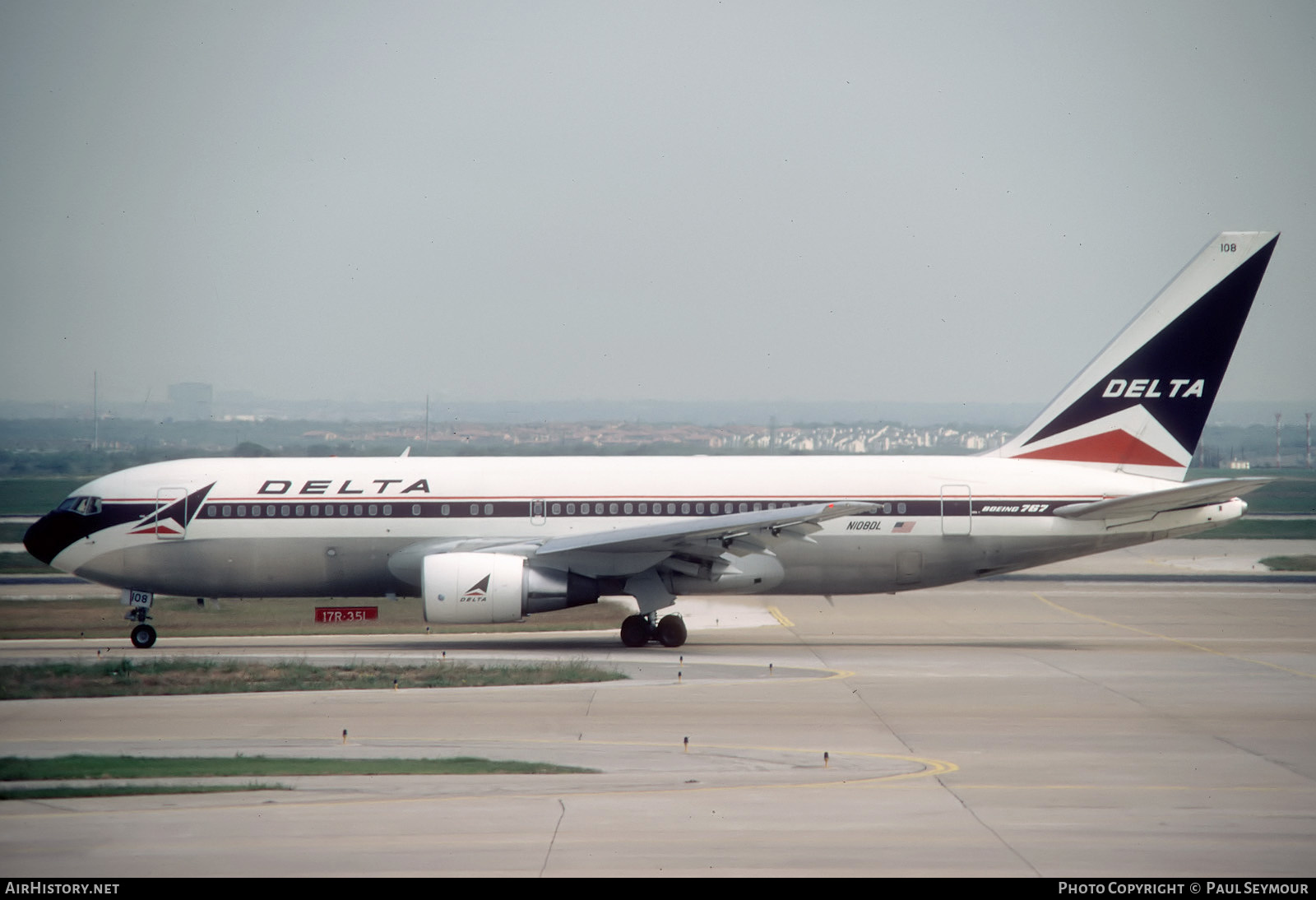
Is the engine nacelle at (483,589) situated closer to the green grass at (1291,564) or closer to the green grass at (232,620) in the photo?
the green grass at (232,620)

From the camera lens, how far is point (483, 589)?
29.3m

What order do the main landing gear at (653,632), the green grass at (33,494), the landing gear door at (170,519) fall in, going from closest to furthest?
the main landing gear at (653,632) < the landing gear door at (170,519) < the green grass at (33,494)

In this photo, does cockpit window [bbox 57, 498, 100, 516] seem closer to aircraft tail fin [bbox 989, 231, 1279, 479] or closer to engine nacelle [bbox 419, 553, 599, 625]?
engine nacelle [bbox 419, 553, 599, 625]

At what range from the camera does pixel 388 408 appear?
190750mm

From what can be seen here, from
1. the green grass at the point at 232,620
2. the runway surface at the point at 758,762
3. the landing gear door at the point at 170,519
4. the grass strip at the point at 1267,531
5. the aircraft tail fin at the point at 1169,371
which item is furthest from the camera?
the grass strip at the point at 1267,531

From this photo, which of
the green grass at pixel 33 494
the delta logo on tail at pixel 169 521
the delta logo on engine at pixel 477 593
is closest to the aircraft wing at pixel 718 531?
the delta logo on engine at pixel 477 593

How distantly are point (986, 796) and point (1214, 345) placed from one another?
67.7 ft

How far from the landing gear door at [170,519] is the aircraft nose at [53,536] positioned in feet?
6.51

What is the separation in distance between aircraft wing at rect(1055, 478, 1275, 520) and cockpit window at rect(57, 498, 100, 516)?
75.5 ft

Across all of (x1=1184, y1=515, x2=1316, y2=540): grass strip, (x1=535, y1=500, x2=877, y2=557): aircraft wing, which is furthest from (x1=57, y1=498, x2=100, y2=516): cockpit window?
(x1=1184, y1=515, x2=1316, y2=540): grass strip

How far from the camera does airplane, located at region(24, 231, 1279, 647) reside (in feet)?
102

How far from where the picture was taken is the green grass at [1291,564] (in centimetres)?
5062
